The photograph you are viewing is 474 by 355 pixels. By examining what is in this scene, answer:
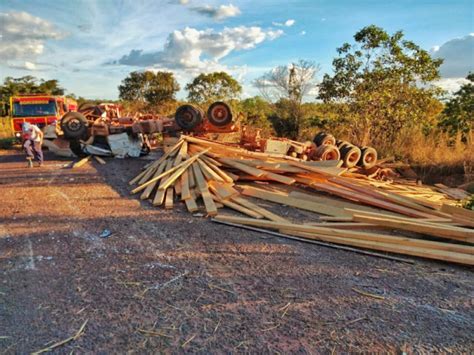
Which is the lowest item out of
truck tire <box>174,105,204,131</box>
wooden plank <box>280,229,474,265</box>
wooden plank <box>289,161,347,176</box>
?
wooden plank <box>280,229,474,265</box>

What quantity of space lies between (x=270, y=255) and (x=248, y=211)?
5.24 feet

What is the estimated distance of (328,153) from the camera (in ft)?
33.3

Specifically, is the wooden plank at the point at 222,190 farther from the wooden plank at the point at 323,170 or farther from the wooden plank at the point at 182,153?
the wooden plank at the point at 323,170

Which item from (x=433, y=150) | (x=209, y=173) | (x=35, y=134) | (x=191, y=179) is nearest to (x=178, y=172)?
(x=191, y=179)

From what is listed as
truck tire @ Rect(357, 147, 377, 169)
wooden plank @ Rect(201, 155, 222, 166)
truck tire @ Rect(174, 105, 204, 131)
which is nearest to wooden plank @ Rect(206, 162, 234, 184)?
wooden plank @ Rect(201, 155, 222, 166)

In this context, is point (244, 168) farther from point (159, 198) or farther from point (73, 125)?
point (73, 125)

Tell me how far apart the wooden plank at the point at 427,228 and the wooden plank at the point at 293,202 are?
26.9 inches

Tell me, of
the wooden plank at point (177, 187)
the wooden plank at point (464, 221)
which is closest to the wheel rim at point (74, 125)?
the wooden plank at point (177, 187)

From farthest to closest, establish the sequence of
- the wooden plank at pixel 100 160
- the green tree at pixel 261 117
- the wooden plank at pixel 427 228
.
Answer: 1. the green tree at pixel 261 117
2. the wooden plank at pixel 100 160
3. the wooden plank at pixel 427 228

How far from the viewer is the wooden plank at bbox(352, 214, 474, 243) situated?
4499 mm

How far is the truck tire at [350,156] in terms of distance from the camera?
10239mm

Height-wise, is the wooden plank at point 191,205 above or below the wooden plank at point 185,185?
below

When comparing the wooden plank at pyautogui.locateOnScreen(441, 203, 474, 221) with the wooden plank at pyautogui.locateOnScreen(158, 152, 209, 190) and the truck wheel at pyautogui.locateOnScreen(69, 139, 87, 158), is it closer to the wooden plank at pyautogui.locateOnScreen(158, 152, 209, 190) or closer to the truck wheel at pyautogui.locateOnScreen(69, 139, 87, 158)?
the wooden plank at pyautogui.locateOnScreen(158, 152, 209, 190)

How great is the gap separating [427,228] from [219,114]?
7.73 meters
